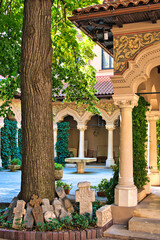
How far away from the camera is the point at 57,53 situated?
9.34 m

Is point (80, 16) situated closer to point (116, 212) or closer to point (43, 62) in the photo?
point (43, 62)

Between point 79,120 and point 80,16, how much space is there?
1419 cm

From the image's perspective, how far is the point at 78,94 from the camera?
32.8ft

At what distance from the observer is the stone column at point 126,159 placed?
6.19 m

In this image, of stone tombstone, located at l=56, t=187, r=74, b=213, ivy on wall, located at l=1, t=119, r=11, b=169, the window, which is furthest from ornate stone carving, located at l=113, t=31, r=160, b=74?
the window

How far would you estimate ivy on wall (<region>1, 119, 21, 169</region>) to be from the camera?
18.9 meters

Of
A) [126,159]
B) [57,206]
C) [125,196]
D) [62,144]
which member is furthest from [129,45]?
[62,144]

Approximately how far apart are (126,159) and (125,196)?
739 mm

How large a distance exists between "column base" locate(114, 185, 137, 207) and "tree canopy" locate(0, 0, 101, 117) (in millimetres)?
3739

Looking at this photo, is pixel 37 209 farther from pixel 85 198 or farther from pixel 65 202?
pixel 85 198

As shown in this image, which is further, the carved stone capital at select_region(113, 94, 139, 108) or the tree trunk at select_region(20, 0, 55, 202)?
the carved stone capital at select_region(113, 94, 139, 108)

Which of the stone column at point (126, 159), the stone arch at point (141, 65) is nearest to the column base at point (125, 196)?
the stone column at point (126, 159)

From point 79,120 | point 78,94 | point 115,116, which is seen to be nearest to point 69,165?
point 79,120

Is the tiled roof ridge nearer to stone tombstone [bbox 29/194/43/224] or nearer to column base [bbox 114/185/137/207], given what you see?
column base [bbox 114/185/137/207]
